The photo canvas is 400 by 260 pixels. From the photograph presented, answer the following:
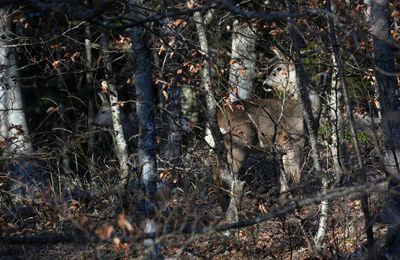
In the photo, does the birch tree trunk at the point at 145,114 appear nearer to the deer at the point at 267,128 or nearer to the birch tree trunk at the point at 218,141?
the birch tree trunk at the point at 218,141

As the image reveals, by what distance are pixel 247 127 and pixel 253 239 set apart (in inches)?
169

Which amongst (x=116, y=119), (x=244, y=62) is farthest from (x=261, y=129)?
(x=116, y=119)

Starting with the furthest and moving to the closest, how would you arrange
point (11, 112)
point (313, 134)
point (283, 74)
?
point (11, 112) < point (283, 74) < point (313, 134)

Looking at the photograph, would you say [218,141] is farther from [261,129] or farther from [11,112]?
[11,112]

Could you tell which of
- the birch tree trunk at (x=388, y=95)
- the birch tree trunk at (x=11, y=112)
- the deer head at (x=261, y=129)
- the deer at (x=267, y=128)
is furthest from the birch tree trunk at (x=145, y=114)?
the deer head at (x=261, y=129)

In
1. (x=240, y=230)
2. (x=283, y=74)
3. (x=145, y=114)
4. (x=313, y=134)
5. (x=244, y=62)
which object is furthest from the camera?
(x=244, y=62)

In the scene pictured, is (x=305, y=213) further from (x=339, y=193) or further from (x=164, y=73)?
(x=339, y=193)

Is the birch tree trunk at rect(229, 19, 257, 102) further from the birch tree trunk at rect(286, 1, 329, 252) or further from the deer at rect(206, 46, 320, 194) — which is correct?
the birch tree trunk at rect(286, 1, 329, 252)

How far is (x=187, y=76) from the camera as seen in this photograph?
34.6 ft

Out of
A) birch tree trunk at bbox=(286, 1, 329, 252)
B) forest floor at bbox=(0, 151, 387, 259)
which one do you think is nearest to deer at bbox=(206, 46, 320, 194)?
forest floor at bbox=(0, 151, 387, 259)

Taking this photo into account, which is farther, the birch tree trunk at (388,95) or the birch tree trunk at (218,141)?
the birch tree trunk at (218,141)

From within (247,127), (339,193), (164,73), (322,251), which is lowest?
(322,251)

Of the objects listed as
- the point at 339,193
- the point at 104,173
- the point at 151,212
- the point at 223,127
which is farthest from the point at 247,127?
the point at 339,193

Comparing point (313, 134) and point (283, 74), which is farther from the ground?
point (283, 74)
